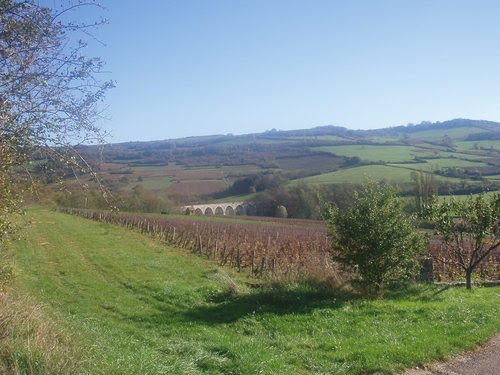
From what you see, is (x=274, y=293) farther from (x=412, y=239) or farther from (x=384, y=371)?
(x=384, y=371)

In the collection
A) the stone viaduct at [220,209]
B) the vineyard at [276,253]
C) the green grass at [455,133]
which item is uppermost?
the green grass at [455,133]

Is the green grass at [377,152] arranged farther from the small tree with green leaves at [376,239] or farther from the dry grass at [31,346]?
the dry grass at [31,346]

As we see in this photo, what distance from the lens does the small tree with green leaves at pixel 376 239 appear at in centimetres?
1209

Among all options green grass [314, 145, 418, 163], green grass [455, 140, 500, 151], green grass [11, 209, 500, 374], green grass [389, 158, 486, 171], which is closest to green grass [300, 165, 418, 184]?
green grass [389, 158, 486, 171]

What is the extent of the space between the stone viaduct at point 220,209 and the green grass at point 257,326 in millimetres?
47630

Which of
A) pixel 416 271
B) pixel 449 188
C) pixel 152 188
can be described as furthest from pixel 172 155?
pixel 416 271

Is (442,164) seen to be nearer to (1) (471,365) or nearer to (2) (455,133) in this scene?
(2) (455,133)

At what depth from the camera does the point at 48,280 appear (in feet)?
62.3

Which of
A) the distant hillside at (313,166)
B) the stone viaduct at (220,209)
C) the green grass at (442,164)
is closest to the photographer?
the distant hillside at (313,166)

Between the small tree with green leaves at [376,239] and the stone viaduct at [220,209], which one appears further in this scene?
the stone viaduct at [220,209]

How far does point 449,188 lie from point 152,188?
42.0 m

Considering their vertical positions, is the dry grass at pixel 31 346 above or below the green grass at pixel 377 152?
above

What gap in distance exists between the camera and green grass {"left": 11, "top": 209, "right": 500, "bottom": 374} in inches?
273

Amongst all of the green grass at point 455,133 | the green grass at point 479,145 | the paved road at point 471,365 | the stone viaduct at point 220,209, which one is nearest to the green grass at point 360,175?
the stone viaduct at point 220,209
